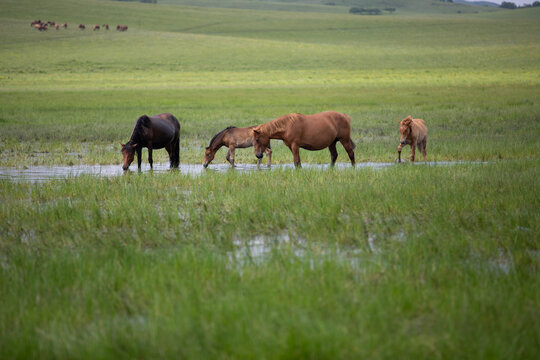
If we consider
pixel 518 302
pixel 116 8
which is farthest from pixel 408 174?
pixel 116 8

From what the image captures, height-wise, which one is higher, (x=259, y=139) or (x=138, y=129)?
(x=138, y=129)

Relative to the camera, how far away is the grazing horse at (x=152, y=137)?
13070 mm

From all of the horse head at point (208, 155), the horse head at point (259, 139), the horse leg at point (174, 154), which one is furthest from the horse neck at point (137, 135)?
the horse head at point (259, 139)

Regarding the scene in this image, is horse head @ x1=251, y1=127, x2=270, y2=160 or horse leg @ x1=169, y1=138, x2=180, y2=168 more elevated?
horse head @ x1=251, y1=127, x2=270, y2=160

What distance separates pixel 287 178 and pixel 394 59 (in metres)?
61.2

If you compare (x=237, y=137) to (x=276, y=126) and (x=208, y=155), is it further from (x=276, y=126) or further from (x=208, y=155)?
(x=276, y=126)

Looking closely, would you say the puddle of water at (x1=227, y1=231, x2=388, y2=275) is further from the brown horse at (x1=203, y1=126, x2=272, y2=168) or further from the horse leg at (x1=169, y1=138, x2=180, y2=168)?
the horse leg at (x1=169, y1=138, x2=180, y2=168)

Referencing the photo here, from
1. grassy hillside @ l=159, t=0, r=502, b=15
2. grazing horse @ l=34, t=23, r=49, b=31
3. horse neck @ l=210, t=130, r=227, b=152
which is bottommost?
horse neck @ l=210, t=130, r=227, b=152

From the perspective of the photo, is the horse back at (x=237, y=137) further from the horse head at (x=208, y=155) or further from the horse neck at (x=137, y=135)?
the horse neck at (x=137, y=135)

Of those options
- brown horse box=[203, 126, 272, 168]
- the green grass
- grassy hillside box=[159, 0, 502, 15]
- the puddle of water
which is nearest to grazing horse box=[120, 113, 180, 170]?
brown horse box=[203, 126, 272, 168]

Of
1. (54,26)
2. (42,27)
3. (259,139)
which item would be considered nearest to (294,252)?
(259,139)

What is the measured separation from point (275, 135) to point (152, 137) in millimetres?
3006

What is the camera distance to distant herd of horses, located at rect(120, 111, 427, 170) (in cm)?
1341

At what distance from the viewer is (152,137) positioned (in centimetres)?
1412
